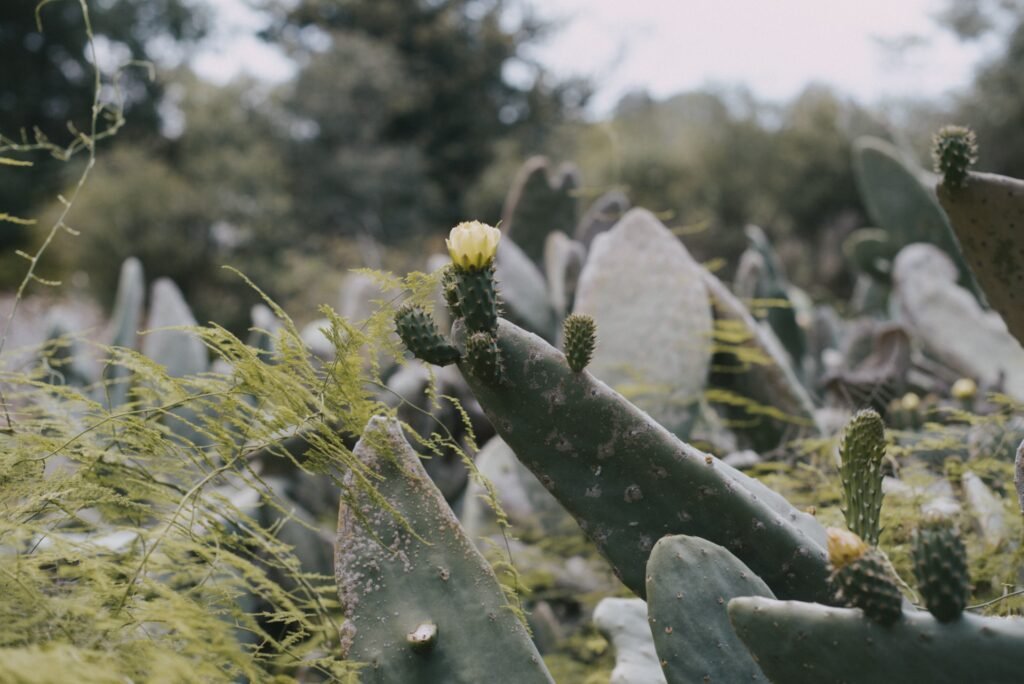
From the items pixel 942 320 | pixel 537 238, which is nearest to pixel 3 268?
pixel 537 238

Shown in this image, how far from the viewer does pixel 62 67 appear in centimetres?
1355

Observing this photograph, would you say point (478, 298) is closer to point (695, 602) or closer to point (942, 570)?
point (695, 602)

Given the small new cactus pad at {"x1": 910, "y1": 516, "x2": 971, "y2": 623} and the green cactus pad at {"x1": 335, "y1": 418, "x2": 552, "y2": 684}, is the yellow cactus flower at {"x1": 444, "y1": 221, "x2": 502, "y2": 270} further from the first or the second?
the small new cactus pad at {"x1": 910, "y1": 516, "x2": 971, "y2": 623}

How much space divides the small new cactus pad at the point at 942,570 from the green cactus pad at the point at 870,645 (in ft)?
0.06

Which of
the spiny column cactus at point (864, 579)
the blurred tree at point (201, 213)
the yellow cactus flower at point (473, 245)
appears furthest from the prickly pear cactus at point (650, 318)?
the blurred tree at point (201, 213)

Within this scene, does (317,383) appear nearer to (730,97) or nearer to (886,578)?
(886,578)

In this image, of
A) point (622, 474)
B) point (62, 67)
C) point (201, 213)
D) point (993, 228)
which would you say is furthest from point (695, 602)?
point (62, 67)

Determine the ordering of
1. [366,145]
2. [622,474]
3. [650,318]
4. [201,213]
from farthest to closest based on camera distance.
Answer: [366,145] < [201,213] < [650,318] < [622,474]

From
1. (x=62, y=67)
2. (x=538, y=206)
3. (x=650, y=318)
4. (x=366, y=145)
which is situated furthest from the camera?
(x=62, y=67)

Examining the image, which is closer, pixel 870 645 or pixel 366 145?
pixel 870 645

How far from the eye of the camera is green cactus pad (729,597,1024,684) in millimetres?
659

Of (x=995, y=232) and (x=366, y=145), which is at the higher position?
(x=366, y=145)

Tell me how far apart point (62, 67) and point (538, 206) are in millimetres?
13349

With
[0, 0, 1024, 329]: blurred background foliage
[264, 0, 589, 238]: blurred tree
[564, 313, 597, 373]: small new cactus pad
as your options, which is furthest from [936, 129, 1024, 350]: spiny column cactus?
[264, 0, 589, 238]: blurred tree
